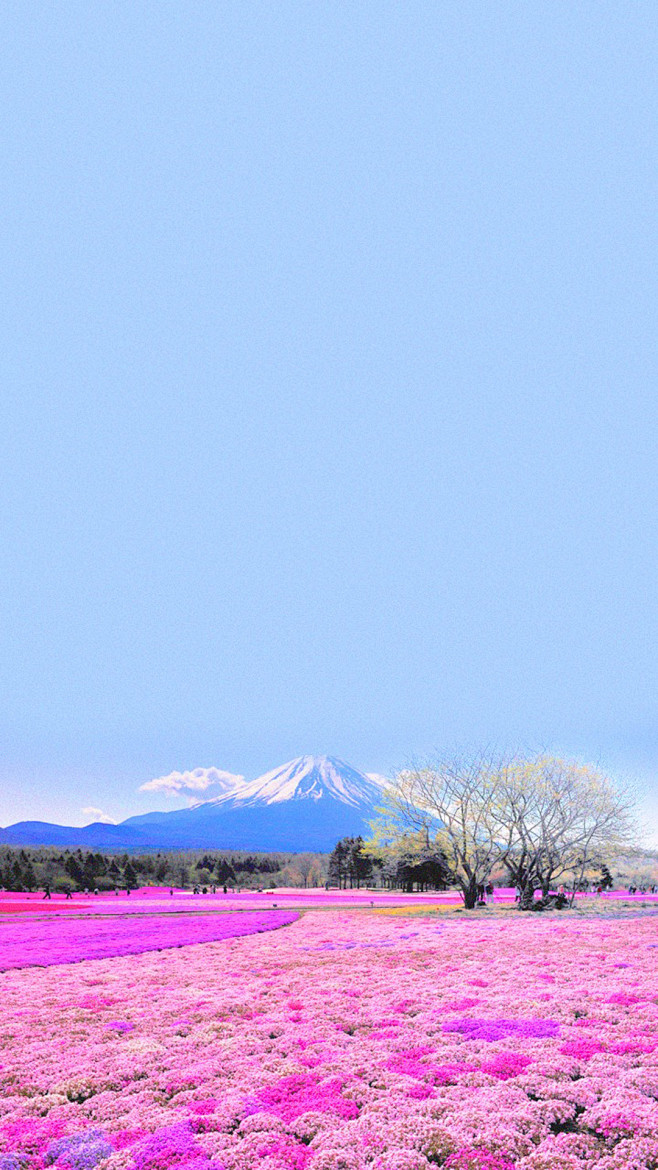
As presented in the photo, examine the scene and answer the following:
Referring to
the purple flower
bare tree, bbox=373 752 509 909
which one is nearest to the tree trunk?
bare tree, bbox=373 752 509 909

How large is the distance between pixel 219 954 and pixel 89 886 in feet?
223

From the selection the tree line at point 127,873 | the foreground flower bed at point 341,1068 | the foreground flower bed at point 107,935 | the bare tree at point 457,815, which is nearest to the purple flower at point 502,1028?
the foreground flower bed at point 341,1068

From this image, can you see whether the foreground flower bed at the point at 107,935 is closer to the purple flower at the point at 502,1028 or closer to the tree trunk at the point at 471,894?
the tree trunk at the point at 471,894

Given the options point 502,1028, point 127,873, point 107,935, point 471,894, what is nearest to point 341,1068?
point 502,1028

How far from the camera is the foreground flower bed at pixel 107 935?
947 inches

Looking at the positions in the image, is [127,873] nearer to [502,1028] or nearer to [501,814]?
[501,814]

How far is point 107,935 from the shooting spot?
97.4 feet

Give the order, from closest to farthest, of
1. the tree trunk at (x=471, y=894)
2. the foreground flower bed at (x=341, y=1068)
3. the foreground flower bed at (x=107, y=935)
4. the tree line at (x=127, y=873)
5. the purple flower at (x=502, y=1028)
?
the foreground flower bed at (x=341, y=1068) < the purple flower at (x=502, y=1028) < the foreground flower bed at (x=107, y=935) < the tree trunk at (x=471, y=894) < the tree line at (x=127, y=873)

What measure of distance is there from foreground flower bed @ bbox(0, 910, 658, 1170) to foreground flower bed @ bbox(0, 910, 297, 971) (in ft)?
20.6

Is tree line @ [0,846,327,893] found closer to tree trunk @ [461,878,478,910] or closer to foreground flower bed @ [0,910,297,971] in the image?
foreground flower bed @ [0,910,297,971]

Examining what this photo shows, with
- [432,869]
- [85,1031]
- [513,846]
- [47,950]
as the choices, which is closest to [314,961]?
[85,1031]

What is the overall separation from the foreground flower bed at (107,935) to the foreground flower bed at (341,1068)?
247 inches

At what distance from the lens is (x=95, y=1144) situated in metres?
7.46

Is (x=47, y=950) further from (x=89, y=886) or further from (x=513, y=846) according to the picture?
(x=89, y=886)
